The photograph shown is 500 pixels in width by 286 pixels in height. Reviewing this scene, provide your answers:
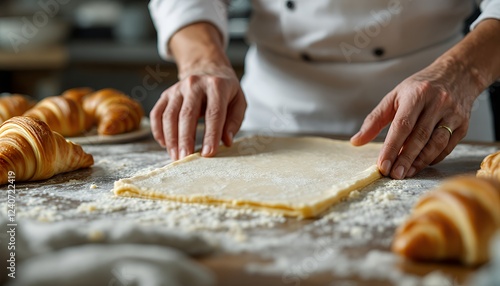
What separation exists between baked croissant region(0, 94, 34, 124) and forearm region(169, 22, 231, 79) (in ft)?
1.67

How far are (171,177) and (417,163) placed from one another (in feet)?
1.77

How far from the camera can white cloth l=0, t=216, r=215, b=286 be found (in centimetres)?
67

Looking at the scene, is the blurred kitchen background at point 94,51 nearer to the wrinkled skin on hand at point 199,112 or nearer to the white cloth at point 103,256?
the wrinkled skin on hand at point 199,112

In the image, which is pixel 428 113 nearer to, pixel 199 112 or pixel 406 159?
pixel 406 159

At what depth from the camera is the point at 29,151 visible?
127 centimetres

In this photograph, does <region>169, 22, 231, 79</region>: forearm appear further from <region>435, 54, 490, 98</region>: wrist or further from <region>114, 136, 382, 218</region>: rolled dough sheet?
<region>435, 54, 490, 98</region>: wrist

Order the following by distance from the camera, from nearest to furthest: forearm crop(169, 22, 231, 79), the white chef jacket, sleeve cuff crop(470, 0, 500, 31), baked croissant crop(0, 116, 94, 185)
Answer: baked croissant crop(0, 116, 94, 185)
sleeve cuff crop(470, 0, 500, 31)
forearm crop(169, 22, 231, 79)
the white chef jacket

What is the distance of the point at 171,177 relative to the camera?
4.04ft

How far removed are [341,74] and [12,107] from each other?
1030mm

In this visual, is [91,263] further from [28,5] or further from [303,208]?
[28,5]

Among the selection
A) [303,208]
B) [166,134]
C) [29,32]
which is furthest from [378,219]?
[29,32]

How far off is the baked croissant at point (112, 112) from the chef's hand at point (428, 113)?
0.78 metres

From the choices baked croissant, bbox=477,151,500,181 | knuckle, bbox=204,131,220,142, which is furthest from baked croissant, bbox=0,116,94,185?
baked croissant, bbox=477,151,500,181

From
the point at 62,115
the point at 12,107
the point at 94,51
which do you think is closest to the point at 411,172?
the point at 62,115
